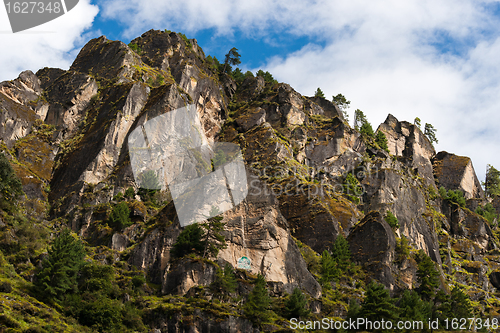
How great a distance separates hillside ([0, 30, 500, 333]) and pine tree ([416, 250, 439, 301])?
234 millimetres

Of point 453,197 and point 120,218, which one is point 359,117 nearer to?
point 453,197

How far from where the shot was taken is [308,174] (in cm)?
10325

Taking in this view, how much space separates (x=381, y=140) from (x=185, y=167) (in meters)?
69.8

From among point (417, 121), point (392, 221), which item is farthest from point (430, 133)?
point (392, 221)

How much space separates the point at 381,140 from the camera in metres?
137

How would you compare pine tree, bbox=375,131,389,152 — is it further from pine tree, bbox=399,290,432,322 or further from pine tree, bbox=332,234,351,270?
pine tree, bbox=399,290,432,322

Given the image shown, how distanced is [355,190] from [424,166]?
49.3 m

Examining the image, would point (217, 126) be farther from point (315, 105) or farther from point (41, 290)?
point (41, 290)

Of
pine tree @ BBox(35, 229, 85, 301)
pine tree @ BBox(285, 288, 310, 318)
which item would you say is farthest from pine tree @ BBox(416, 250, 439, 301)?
pine tree @ BBox(35, 229, 85, 301)

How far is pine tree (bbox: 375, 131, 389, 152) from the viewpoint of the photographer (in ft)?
441

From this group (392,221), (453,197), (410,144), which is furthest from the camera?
(410,144)

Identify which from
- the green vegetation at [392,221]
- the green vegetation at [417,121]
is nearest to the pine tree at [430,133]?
the green vegetation at [417,121]

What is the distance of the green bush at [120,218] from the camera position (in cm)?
7225

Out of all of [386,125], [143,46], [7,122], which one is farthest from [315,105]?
[7,122]
